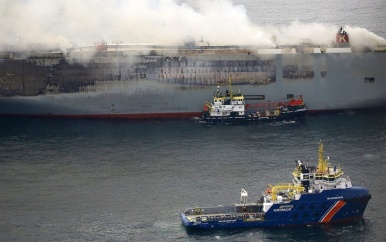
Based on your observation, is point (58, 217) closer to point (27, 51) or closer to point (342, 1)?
point (27, 51)

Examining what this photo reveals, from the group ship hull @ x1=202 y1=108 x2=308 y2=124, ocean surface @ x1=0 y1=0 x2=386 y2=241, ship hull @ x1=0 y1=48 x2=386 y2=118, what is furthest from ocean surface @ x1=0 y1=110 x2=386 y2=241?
ship hull @ x1=0 y1=48 x2=386 y2=118

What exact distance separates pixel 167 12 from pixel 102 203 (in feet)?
99.2

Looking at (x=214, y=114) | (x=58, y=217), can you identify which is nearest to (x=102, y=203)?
(x=58, y=217)

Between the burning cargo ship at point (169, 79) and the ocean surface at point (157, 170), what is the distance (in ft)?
6.78

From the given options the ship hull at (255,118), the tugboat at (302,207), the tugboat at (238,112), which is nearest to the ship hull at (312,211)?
the tugboat at (302,207)

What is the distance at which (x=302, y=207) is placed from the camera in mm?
44969

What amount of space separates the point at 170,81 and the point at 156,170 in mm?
16435

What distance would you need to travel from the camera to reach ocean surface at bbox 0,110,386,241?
1747 inches

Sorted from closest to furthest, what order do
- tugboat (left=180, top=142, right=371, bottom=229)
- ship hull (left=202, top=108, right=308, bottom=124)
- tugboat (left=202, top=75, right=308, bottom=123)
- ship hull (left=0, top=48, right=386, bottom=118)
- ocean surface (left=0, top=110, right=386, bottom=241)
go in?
ocean surface (left=0, top=110, right=386, bottom=241) < tugboat (left=180, top=142, right=371, bottom=229) < ship hull (left=202, top=108, right=308, bottom=124) < tugboat (left=202, top=75, right=308, bottom=123) < ship hull (left=0, top=48, right=386, bottom=118)

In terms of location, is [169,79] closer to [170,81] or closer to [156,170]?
[170,81]

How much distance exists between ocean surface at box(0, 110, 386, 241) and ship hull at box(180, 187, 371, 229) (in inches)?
18.3

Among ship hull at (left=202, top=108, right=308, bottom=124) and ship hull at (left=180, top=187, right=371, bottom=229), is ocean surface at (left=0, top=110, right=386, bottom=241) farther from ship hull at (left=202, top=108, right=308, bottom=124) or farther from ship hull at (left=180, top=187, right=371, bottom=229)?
ship hull at (left=202, top=108, right=308, bottom=124)

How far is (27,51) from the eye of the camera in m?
69.6

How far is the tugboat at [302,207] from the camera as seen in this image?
44.7m
